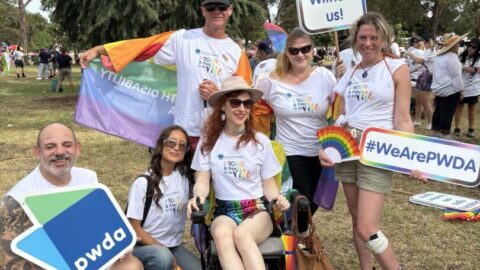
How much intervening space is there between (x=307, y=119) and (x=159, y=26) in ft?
34.2

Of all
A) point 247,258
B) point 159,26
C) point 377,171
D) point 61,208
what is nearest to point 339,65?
point 377,171

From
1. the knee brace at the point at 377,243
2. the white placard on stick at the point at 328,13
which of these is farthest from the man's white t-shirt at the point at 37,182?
the white placard on stick at the point at 328,13

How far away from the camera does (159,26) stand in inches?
514

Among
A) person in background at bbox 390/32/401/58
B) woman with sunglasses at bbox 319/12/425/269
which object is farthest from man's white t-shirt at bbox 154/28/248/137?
person in background at bbox 390/32/401/58

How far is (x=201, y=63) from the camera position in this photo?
3.55 m

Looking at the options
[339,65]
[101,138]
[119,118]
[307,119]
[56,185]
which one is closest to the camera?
[56,185]

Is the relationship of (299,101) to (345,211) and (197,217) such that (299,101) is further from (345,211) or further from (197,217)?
(345,211)

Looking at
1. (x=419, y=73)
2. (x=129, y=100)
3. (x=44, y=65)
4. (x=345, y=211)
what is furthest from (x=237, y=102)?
(x=44, y=65)

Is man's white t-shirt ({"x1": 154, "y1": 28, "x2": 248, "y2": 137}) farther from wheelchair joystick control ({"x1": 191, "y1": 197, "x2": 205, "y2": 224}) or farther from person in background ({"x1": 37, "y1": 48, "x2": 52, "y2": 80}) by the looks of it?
person in background ({"x1": 37, "y1": 48, "x2": 52, "y2": 80})

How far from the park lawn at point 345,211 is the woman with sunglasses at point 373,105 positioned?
115 centimetres

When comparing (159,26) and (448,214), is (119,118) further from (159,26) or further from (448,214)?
(159,26)

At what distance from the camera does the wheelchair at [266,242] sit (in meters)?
2.93

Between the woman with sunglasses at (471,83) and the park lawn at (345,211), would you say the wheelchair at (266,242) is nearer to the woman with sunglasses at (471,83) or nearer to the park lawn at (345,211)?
the park lawn at (345,211)

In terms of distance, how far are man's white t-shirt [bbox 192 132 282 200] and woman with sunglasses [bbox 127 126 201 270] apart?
0.47 ft
